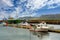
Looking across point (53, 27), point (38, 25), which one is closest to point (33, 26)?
point (38, 25)

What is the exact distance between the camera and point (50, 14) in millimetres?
5195

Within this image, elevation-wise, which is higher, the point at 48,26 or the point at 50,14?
the point at 50,14

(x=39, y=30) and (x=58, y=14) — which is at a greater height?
(x=58, y=14)

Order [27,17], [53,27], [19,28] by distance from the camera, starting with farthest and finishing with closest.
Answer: [19,28] < [53,27] < [27,17]

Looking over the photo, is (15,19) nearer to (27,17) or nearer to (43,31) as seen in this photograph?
(27,17)

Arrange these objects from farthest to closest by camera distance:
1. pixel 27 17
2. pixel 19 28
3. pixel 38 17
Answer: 1. pixel 19 28
2. pixel 27 17
3. pixel 38 17

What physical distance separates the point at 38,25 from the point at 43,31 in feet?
1.05

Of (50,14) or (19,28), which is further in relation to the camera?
(19,28)

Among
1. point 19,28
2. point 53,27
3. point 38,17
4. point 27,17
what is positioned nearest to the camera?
point 38,17

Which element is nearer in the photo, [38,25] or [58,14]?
[58,14]

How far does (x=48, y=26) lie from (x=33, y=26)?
62 centimetres

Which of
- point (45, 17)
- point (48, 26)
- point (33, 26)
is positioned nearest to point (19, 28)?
point (33, 26)

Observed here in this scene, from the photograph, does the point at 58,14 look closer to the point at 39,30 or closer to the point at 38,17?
the point at 38,17

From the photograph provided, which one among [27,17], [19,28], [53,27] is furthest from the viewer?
[19,28]
